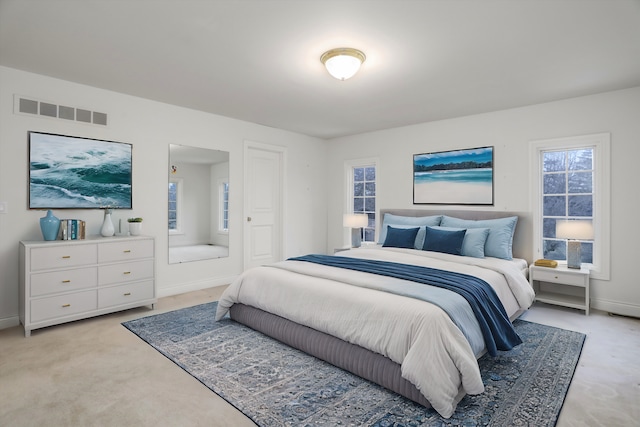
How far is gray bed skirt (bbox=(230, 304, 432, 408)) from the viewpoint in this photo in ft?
7.22

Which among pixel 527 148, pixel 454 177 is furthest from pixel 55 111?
pixel 527 148

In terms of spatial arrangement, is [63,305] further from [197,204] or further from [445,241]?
[445,241]

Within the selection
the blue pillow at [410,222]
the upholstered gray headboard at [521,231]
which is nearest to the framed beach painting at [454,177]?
the upholstered gray headboard at [521,231]

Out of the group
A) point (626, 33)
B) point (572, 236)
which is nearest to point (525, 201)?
point (572, 236)

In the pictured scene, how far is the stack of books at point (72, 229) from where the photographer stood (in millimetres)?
3426

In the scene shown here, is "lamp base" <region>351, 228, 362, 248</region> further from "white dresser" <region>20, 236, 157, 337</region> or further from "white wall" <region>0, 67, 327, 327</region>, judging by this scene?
"white dresser" <region>20, 236, 157, 337</region>

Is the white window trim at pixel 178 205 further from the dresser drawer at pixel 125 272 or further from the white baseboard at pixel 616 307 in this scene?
the white baseboard at pixel 616 307

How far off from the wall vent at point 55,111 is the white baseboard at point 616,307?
590cm

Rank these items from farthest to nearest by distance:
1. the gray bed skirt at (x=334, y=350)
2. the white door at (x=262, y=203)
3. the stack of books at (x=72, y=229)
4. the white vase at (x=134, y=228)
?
the white door at (x=262, y=203) < the white vase at (x=134, y=228) < the stack of books at (x=72, y=229) < the gray bed skirt at (x=334, y=350)

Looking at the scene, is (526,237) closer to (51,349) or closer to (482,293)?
(482,293)

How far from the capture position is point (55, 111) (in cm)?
355

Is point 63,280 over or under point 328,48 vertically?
under

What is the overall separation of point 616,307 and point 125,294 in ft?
17.5

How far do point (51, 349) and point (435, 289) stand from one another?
316 centimetres
